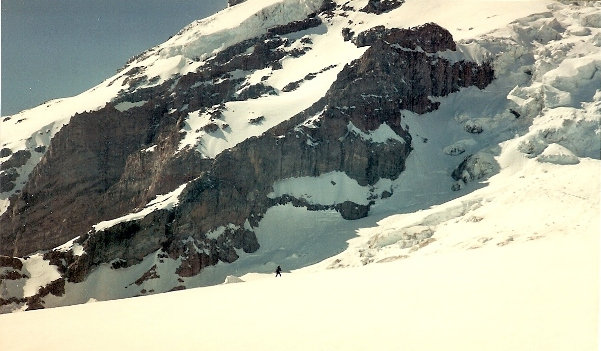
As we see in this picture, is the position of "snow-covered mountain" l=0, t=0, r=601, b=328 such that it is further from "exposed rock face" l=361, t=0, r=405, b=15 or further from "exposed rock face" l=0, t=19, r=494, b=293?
"exposed rock face" l=361, t=0, r=405, b=15

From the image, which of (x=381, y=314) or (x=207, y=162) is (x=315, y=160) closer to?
(x=207, y=162)

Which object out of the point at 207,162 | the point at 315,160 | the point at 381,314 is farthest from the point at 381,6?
the point at 381,314

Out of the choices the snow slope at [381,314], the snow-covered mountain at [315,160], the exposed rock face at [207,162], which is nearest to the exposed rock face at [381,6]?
the snow-covered mountain at [315,160]

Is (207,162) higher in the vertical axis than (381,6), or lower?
lower

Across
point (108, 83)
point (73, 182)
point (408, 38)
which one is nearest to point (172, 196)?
point (73, 182)

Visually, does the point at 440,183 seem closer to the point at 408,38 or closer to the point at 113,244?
the point at 408,38
